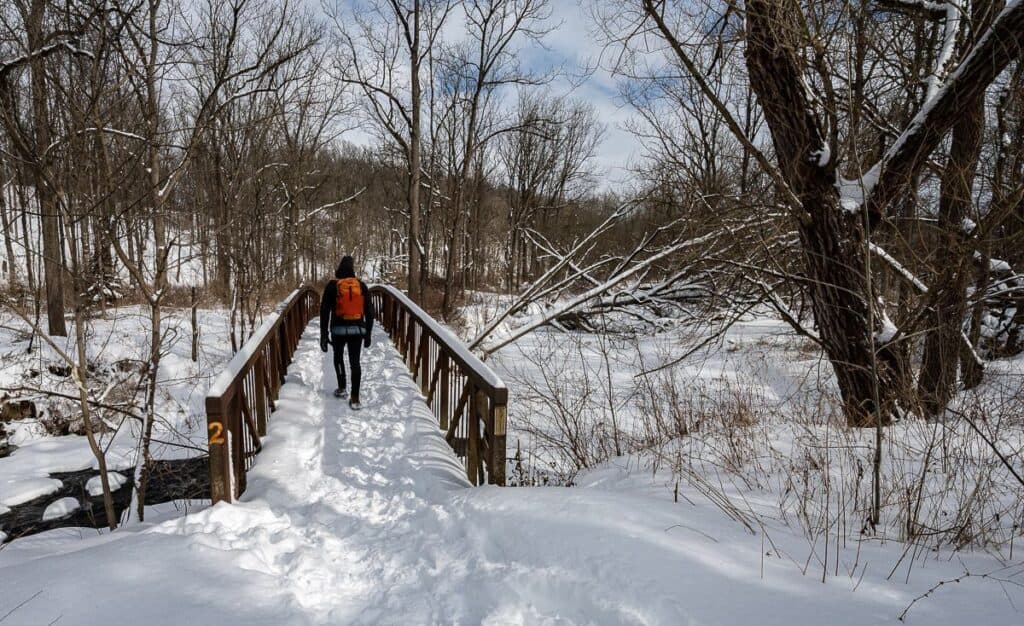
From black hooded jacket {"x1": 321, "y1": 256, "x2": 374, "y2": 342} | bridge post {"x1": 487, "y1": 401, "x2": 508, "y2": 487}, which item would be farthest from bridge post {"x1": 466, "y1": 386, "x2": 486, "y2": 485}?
black hooded jacket {"x1": 321, "y1": 256, "x2": 374, "y2": 342}

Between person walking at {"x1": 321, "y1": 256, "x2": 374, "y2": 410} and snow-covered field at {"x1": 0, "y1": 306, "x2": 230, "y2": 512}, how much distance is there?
175 cm

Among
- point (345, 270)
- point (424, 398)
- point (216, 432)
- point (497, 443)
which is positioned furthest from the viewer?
point (424, 398)

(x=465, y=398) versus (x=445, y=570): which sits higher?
(x=465, y=398)

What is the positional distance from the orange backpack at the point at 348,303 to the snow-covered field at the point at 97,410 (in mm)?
1883

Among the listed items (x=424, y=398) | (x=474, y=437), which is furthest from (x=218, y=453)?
(x=424, y=398)

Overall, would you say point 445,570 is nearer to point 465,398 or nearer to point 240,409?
point 465,398

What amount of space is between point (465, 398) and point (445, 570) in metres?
2.02

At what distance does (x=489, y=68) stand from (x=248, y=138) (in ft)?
28.6

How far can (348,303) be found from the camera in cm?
656

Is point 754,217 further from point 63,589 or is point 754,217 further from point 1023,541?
point 63,589

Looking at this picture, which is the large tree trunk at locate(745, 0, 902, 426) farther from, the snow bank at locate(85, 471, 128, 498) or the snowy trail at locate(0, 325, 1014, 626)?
the snow bank at locate(85, 471, 128, 498)

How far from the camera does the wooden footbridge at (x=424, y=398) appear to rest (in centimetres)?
362

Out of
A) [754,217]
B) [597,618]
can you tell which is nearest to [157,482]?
[597,618]

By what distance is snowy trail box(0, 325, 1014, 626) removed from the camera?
2.26 meters
